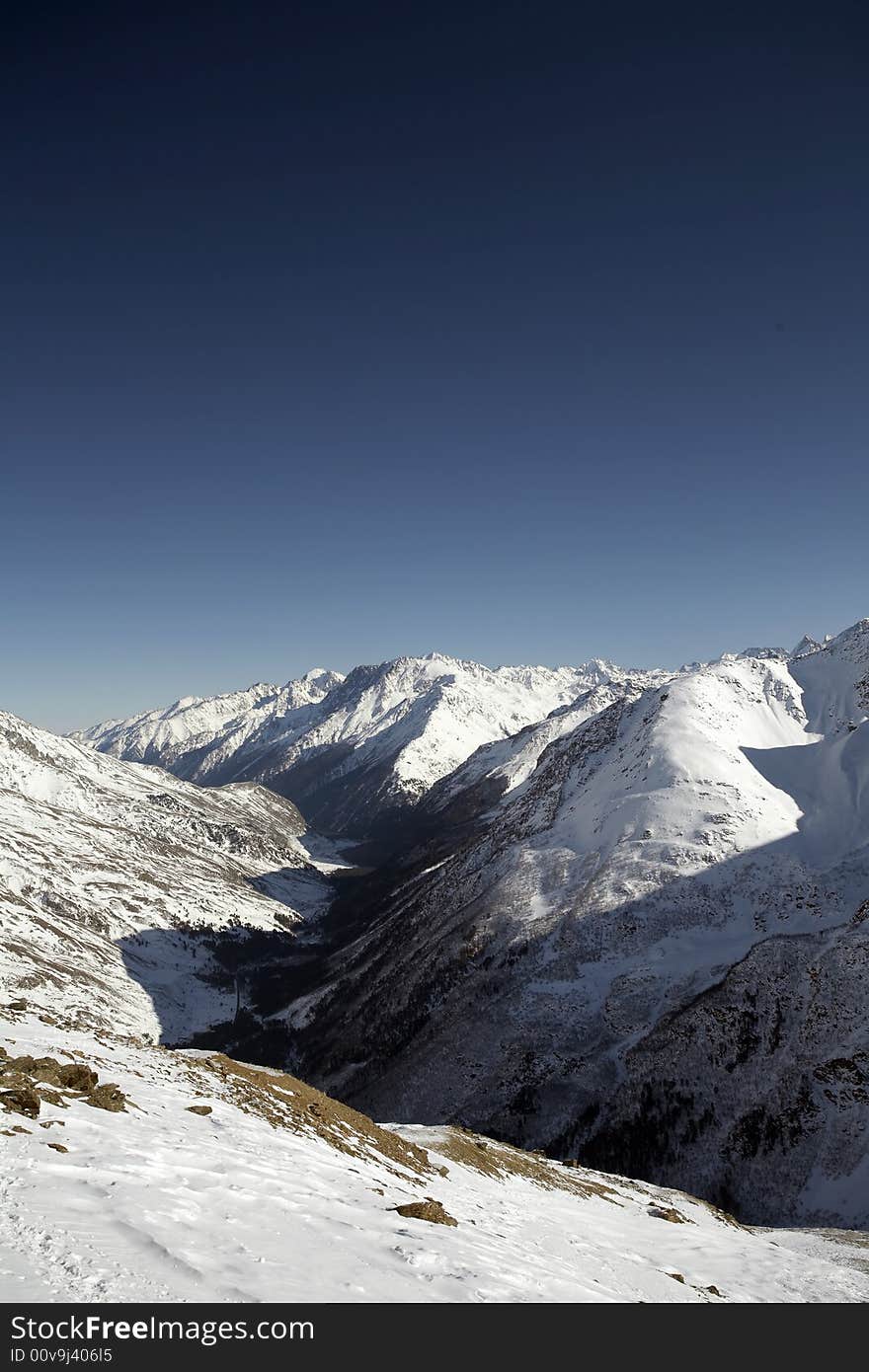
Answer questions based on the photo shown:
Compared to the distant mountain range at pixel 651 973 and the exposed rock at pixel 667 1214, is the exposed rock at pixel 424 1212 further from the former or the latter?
the distant mountain range at pixel 651 973

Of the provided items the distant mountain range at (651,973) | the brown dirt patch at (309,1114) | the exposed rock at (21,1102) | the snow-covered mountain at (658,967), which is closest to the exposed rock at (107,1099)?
the exposed rock at (21,1102)

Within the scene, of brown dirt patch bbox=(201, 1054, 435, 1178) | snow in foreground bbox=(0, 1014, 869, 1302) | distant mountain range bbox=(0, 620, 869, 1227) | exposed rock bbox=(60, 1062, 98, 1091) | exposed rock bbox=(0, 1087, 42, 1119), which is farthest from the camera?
distant mountain range bbox=(0, 620, 869, 1227)

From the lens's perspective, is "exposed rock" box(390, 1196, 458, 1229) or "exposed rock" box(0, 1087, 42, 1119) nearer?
"exposed rock" box(0, 1087, 42, 1119)

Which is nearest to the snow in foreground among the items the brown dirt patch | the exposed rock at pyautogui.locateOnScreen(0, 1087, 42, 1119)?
the brown dirt patch

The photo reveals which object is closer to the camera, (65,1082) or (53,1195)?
(53,1195)

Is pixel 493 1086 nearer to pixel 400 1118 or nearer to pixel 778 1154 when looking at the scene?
pixel 400 1118

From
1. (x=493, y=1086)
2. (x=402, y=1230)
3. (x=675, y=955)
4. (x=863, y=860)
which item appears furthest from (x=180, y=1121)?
(x=863, y=860)

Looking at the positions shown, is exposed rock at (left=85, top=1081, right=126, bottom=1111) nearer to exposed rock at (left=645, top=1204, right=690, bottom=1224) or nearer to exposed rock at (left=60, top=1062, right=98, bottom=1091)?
exposed rock at (left=60, top=1062, right=98, bottom=1091)
